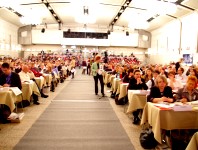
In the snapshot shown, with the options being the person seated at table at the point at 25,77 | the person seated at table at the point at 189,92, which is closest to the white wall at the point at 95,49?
the person seated at table at the point at 25,77

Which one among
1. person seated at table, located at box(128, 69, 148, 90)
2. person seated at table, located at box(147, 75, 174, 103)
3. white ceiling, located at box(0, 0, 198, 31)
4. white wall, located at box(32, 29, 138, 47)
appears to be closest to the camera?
person seated at table, located at box(147, 75, 174, 103)

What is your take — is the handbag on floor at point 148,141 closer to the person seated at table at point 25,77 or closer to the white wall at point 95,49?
the person seated at table at point 25,77

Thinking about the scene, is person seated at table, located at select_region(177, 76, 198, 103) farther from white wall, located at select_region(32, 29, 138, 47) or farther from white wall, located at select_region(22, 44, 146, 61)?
white wall, located at select_region(22, 44, 146, 61)

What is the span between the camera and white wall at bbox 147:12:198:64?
14982 mm

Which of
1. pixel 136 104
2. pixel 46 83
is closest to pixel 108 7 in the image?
pixel 46 83

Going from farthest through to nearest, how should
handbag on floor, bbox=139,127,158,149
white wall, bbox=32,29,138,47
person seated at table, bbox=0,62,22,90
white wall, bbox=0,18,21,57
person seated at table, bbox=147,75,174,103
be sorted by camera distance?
white wall, bbox=32,29,138,47
white wall, bbox=0,18,21,57
person seated at table, bbox=0,62,22,90
person seated at table, bbox=147,75,174,103
handbag on floor, bbox=139,127,158,149

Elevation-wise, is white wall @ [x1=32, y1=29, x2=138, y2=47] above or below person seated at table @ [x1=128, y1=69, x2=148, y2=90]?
above

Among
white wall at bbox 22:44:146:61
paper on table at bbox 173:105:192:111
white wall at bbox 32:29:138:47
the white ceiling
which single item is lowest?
paper on table at bbox 173:105:192:111

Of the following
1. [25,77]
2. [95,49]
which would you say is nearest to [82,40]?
[95,49]

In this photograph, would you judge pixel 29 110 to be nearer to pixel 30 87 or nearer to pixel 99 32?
pixel 30 87

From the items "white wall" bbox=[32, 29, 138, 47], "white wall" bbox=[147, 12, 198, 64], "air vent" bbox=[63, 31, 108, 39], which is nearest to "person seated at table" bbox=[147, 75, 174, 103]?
"white wall" bbox=[147, 12, 198, 64]

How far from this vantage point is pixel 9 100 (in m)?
5.59

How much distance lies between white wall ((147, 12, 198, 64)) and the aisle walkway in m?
9.38

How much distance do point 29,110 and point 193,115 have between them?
4.73m
